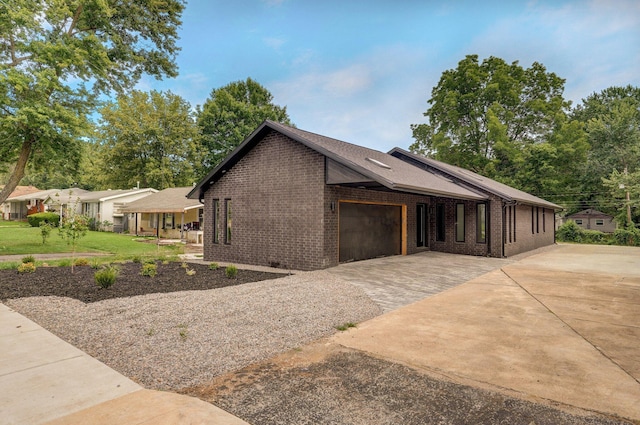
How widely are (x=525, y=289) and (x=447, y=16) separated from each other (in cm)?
1068

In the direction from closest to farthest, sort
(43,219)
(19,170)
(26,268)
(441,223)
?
1. (26,268)
2. (19,170)
3. (441,223)
4. (43,219)

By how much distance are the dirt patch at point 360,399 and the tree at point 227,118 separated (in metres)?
34.6

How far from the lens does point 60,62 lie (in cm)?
1380

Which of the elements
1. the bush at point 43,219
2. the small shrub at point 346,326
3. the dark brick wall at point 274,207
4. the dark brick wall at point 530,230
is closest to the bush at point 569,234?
the dark brick wall at point 530,230

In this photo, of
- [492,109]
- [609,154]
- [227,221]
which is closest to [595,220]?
[609,154]

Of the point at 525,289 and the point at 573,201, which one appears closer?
the point at 525,289

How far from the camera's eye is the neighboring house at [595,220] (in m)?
38.4

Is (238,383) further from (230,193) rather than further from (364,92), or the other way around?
(364,92)

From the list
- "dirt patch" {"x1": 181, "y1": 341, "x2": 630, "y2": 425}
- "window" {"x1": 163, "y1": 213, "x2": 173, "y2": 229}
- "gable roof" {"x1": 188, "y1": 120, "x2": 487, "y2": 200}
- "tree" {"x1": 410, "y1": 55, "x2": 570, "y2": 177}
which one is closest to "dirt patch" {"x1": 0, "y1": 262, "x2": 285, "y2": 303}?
"gable roof" {"x1": 188, "y1": 120, "x2": 487, "y2": 200}

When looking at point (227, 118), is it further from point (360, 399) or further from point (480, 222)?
point (360, 399)

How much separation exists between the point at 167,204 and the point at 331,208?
673 inches

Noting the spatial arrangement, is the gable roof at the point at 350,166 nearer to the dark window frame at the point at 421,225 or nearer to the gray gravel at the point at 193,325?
the dark window frame at the point at 421,225

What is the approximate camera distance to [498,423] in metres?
2.65

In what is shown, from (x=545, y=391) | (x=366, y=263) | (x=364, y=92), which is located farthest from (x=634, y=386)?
(x=364, y=92)
